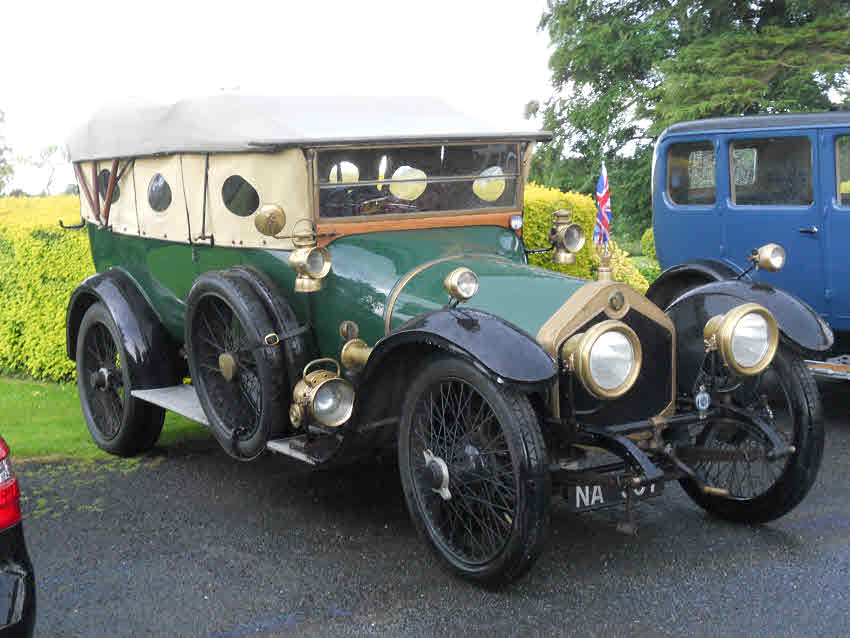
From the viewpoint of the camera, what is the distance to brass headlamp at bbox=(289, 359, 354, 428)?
431cm

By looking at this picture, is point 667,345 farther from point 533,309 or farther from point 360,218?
point 360,218

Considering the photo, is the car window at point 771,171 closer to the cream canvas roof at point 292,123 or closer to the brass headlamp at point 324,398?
the cream canvas roof at point 292,123

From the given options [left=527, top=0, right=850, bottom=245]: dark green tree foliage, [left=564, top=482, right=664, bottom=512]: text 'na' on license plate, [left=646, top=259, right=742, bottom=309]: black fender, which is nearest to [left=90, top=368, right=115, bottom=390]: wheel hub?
[left=564, top=482, right=664, bottom=512]: text 'na' on license plate

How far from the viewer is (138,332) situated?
5797mm

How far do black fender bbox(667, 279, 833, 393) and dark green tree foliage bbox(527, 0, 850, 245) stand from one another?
12.4 meters

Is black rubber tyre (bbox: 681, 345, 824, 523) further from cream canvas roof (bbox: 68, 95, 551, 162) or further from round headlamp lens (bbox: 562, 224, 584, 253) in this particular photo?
cream canvas roof (bbox: 68, 95, 551, 162)

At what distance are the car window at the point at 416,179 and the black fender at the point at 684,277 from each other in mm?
2056

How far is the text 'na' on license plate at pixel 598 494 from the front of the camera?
376 centimetres

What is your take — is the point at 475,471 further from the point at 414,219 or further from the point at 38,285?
the point at 38,285

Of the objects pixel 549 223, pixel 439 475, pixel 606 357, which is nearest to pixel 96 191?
pixel 549 223

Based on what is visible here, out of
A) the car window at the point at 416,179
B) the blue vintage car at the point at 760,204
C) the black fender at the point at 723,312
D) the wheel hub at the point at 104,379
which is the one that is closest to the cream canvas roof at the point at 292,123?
the car window at the point at 416,179

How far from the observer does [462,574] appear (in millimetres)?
3885

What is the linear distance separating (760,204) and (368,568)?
14.3 feet

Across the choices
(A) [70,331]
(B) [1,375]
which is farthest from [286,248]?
(B) [1,375]
